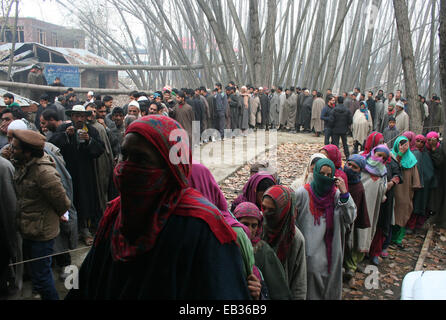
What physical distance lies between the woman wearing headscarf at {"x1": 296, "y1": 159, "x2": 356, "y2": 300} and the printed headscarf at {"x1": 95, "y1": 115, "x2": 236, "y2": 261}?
2299mm

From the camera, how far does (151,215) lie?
4.40ft

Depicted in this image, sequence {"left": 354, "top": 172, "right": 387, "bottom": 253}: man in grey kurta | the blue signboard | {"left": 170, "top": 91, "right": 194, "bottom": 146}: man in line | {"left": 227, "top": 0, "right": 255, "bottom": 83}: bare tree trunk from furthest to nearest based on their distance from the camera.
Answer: the blue signboard → {"left": 227, "top": 0, "right": 255, "bottom": 83}: bare tree trunk → {"left": 170, "top": 91, "right": 194, "bottom": 146}: man in line → {"left": 354, "top": 172, "right": 387, "bottom": 253}: man in grey kurta

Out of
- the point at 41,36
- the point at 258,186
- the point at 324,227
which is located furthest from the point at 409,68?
the point at 41,36

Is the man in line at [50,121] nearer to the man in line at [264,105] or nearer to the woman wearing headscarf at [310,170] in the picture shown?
the woman wearing headscarf at [310,170]

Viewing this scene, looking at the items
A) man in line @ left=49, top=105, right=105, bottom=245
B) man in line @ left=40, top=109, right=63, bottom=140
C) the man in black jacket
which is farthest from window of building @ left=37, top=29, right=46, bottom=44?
man in line @ left=49, top=105, right=105, bottom=245

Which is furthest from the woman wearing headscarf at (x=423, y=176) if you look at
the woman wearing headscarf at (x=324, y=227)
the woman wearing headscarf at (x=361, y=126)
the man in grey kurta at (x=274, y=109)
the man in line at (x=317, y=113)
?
the man in grey kurta at (x=274, y=109)

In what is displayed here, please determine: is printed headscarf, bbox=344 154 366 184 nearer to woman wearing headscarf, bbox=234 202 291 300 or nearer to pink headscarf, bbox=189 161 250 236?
woman wearing headscarf, bbox=234 202 291 300

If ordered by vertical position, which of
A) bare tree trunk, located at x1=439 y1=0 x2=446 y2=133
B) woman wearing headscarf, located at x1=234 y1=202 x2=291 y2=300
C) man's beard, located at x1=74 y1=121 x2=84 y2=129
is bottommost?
woman wearing headscarf, located at x1=234 y1=202 x2=291 y2=300

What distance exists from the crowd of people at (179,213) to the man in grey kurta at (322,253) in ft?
0.03

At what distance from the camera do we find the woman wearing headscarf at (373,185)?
490cm

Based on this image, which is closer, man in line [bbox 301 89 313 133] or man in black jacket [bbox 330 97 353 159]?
man in black jacket [bbox 330 97 353 159]

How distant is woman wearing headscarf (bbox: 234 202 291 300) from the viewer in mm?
2432

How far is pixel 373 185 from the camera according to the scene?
4910 millimetres
